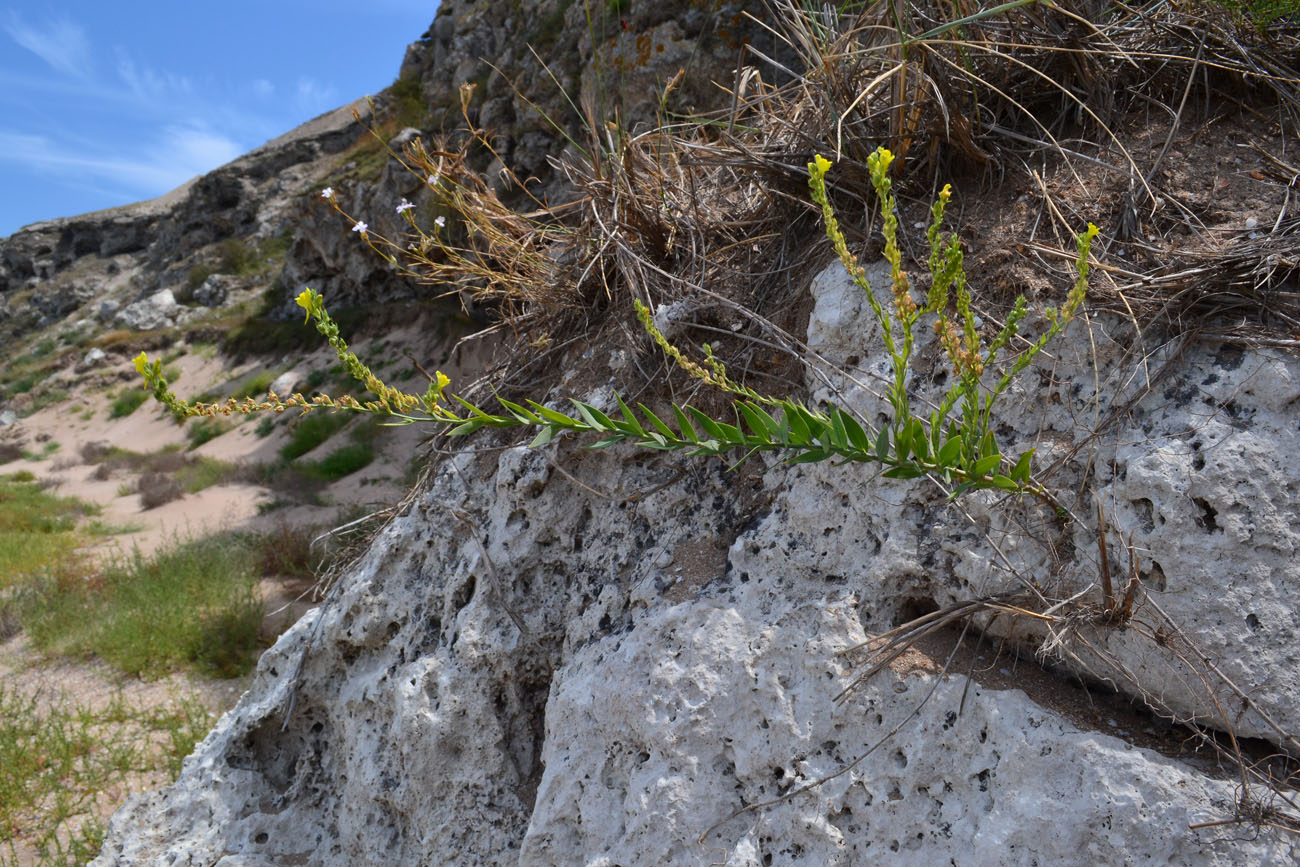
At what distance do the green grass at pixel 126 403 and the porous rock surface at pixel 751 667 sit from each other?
2135cm

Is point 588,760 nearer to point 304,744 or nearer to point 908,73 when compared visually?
point 304,744

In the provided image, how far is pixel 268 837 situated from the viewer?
7.50ft

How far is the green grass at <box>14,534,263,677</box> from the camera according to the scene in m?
5.82

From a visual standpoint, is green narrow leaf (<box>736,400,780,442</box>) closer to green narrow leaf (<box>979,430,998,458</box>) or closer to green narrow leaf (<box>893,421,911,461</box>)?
green narrow leaf (<box>893,421,911,461</box>)

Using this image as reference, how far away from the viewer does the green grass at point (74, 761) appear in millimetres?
3945

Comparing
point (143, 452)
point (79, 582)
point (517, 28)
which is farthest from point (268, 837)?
point (143, 452)

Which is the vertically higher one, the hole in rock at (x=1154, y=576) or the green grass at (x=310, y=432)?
the green grass at (x=310, y=432)

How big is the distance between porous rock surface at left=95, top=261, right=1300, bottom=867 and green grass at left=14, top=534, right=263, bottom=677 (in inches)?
153

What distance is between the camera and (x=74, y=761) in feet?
14.9

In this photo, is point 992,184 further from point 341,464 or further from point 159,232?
point 159,232

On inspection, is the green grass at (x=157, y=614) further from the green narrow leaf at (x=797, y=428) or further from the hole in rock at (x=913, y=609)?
the green narrow leaf at (x=797, y=428)

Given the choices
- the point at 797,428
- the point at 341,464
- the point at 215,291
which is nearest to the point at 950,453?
the point at 797,428

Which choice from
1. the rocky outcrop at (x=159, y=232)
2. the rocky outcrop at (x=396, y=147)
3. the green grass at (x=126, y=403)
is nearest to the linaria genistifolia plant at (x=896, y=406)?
the rocky outcrop at (x=396, y=147)

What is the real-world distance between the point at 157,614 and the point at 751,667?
247 inches
